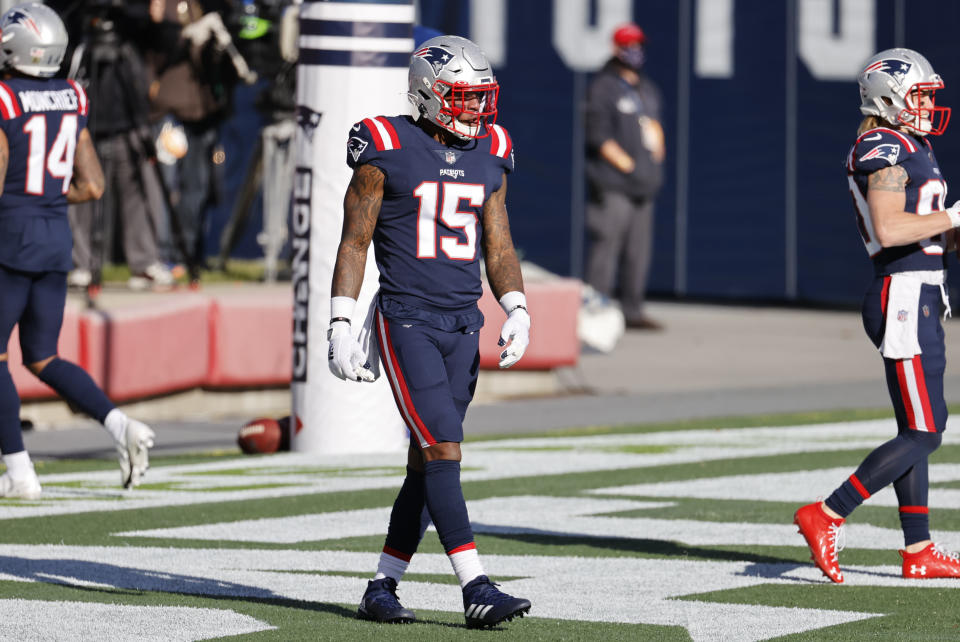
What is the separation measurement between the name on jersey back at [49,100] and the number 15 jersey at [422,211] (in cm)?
303

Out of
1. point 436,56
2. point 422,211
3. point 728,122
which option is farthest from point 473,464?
point 728,122

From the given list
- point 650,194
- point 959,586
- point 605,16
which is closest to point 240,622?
point 959,586

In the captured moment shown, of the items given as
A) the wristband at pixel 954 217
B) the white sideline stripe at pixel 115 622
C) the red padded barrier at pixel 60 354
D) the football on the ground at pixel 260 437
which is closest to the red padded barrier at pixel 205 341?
the red padded barrier at pixel 60 354

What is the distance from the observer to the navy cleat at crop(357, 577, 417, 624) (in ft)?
19.8

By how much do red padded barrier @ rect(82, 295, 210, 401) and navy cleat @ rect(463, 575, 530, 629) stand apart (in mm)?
6195

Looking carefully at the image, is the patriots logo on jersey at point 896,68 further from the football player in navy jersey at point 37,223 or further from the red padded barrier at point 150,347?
the red padded barrier at point 150,347

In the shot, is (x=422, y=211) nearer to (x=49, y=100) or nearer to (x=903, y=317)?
(x=903, y=317)

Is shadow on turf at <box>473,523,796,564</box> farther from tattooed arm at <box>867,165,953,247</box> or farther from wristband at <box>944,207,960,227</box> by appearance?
wristband at <box>944,207,960,227</box>

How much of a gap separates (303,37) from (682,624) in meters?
5.67

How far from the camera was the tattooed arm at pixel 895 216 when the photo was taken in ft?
22.3

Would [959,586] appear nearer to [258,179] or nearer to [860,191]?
[860,191]

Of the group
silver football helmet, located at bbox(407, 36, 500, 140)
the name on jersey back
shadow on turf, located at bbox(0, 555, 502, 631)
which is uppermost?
silver football helmet, located at bbox(407, 36, 500, 140)

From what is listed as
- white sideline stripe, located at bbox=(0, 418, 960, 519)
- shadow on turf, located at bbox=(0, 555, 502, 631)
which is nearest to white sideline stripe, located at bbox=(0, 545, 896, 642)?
shadow on turf, located at bbox=(0, 555, 502, 631)

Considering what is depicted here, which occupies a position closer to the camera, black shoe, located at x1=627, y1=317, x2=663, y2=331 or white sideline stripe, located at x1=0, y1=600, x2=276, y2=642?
white sideline stripe, located at x1=0, y1=600, x2=276, y2=642
